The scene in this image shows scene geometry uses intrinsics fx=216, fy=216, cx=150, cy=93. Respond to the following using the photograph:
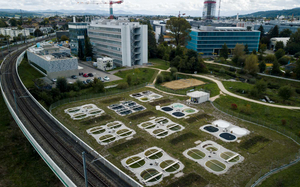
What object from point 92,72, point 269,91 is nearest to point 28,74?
point 92,72

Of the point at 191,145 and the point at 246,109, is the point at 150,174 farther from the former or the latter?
the point at 246,109

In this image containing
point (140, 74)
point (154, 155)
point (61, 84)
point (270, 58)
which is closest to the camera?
point (154, 155)

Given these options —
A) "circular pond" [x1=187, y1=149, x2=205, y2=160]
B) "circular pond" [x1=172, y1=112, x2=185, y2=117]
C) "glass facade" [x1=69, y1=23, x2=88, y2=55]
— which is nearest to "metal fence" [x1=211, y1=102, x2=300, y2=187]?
"circular pond" [x1=187, y1=149, x2=205, y2=160]

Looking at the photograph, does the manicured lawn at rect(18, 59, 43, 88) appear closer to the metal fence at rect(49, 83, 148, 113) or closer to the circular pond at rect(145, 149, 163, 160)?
the metal fence at rect(49, 83, 148, 113)

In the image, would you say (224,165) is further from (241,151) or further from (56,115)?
(56,115)

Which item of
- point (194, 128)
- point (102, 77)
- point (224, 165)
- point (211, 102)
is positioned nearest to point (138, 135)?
point (194, 128)

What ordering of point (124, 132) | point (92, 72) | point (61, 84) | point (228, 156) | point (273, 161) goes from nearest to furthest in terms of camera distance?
point (273, 161) < point (228, 156) < point (124, 132) < point (61, 84) < point (92, 72)
